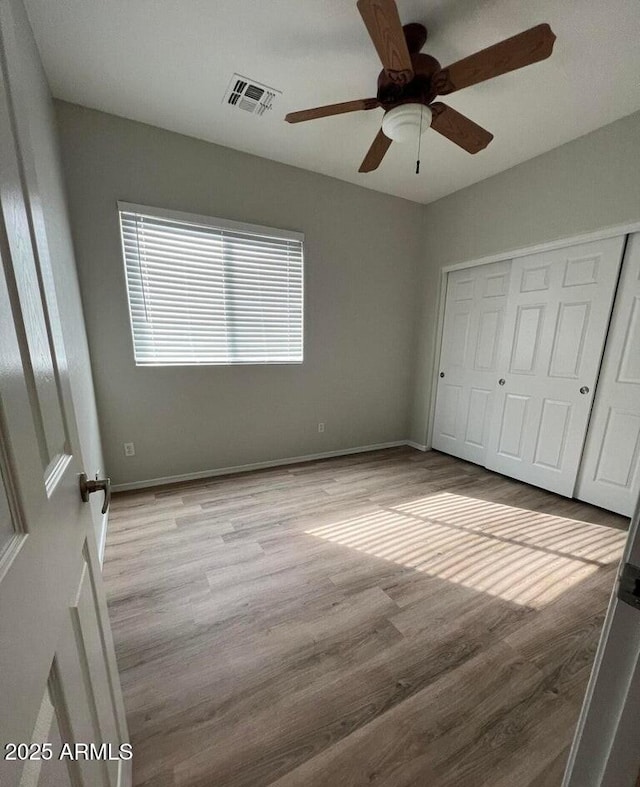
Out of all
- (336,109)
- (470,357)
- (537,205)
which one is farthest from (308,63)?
(470,357)

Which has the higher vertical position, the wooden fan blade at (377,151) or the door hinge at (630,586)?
the wooden fan blade at (377,151)

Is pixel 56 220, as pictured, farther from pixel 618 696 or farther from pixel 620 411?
pixel 620 411

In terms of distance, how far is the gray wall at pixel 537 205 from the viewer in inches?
84.1

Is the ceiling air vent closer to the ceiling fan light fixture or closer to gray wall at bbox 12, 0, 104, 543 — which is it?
the ceiling fan light fixture

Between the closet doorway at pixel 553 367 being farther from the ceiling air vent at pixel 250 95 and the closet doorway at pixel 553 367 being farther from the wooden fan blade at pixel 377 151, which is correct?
the ceiling air vent at pixel 250 95

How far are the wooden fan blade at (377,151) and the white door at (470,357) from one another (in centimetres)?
166

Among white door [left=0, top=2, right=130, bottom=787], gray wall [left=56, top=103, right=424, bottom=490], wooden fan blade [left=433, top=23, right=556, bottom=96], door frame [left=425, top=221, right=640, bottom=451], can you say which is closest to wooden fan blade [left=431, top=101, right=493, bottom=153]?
wooden fan blade [left=433, top=23, right=556, bottom=96]

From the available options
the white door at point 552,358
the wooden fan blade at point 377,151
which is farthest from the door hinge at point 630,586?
the white door at point 552,358

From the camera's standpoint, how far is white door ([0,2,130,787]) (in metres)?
0.36

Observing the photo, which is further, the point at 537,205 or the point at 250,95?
the point at 537,205

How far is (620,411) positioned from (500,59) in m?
2.36

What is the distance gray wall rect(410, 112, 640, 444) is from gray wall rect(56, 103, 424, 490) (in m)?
0.25

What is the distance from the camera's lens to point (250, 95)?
6.38 feet

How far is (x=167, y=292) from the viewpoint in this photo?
2.53 m
